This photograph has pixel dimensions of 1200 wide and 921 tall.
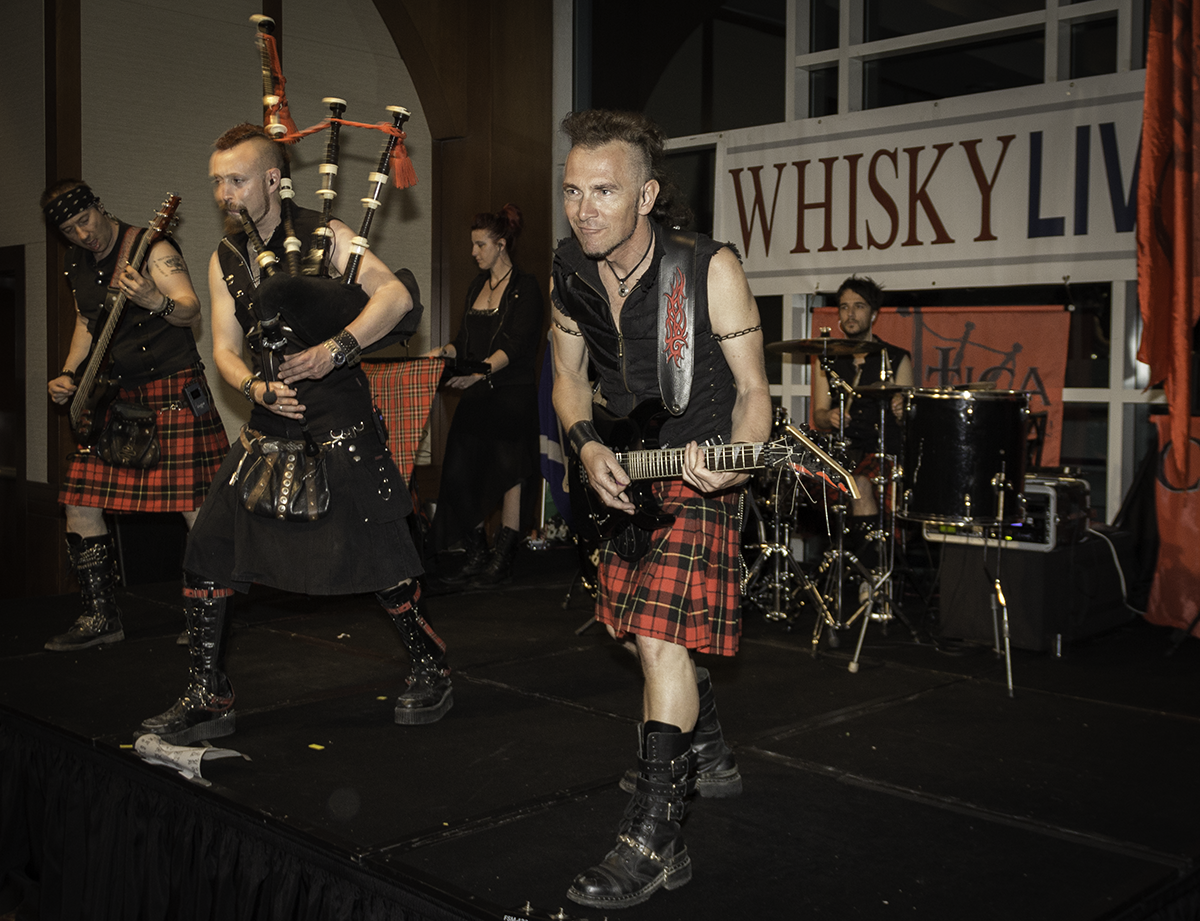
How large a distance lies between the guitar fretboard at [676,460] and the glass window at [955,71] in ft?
14.8

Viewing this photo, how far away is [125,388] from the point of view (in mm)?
4500

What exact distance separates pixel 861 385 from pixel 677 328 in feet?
10.2

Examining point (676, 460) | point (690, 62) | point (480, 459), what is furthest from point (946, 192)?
point (676, 460)

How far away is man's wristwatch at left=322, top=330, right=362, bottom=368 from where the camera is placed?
312 cm

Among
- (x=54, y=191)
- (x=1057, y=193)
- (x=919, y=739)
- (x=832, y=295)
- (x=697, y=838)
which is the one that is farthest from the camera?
(x=832, y=295)

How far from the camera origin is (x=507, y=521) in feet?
20.8

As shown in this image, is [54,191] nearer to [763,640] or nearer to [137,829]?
[137,829]

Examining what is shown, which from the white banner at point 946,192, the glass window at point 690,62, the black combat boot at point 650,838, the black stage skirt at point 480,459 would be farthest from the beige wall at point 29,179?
the black combat boot at point 650,838

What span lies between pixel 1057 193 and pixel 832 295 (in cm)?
144

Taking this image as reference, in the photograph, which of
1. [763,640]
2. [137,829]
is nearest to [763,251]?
[763,640]

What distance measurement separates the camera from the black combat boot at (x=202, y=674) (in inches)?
131

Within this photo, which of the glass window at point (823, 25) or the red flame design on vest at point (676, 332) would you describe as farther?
the glass window at point (823, 25)

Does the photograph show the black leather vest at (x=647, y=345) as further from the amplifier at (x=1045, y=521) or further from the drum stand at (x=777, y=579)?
the amplifier at (x=1045, y=521)

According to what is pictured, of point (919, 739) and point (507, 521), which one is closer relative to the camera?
point (919, 739)
